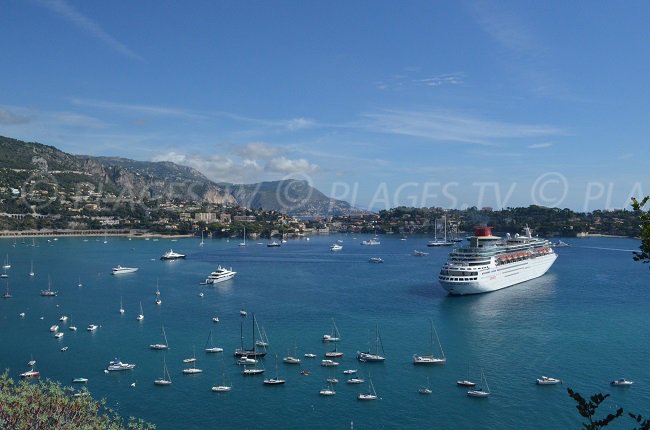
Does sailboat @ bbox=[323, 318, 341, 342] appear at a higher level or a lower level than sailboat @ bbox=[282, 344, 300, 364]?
higher

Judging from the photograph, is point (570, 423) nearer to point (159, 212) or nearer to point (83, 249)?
point (83, 249)

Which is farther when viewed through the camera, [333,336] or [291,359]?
[333,336]

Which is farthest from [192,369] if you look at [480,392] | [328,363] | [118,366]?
[480,392]

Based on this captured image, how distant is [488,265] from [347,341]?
13998 mm

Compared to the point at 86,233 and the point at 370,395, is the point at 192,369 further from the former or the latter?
the point at 86,233

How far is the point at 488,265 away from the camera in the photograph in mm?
32656

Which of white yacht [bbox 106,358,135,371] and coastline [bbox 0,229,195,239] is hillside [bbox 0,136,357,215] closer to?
coastline [bbox 0,229,195,239]

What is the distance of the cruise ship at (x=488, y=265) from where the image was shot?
31422 millimetres

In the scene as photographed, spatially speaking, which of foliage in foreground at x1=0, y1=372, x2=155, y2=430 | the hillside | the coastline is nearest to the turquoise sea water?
foliage in foreground at x1=0, y1=372, x2=155, y2=430

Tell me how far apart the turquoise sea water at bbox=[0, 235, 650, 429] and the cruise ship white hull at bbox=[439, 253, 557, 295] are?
2.07 ft

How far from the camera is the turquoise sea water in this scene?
1518 cm

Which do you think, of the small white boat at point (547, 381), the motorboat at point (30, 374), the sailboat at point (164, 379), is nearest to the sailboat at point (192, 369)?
the sailboat at point (164, 379)

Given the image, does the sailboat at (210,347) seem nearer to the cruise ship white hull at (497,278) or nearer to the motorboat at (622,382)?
the motorboat at (622,382)

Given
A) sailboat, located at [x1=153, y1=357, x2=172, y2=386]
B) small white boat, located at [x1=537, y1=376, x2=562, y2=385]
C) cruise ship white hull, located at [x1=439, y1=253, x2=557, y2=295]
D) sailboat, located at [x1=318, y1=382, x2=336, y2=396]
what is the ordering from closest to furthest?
sailboat, located at [x1=318, y1=382, x2=336, y2=396] → small white boat, located at [x1=537, y1=376, x2=562, y2=385] → sailboat, located at [x1=153, y1=357, x2=172, y2=386] → cruise ship white hull, located at [x1=439, y1=253, x2=557, y2=295]
